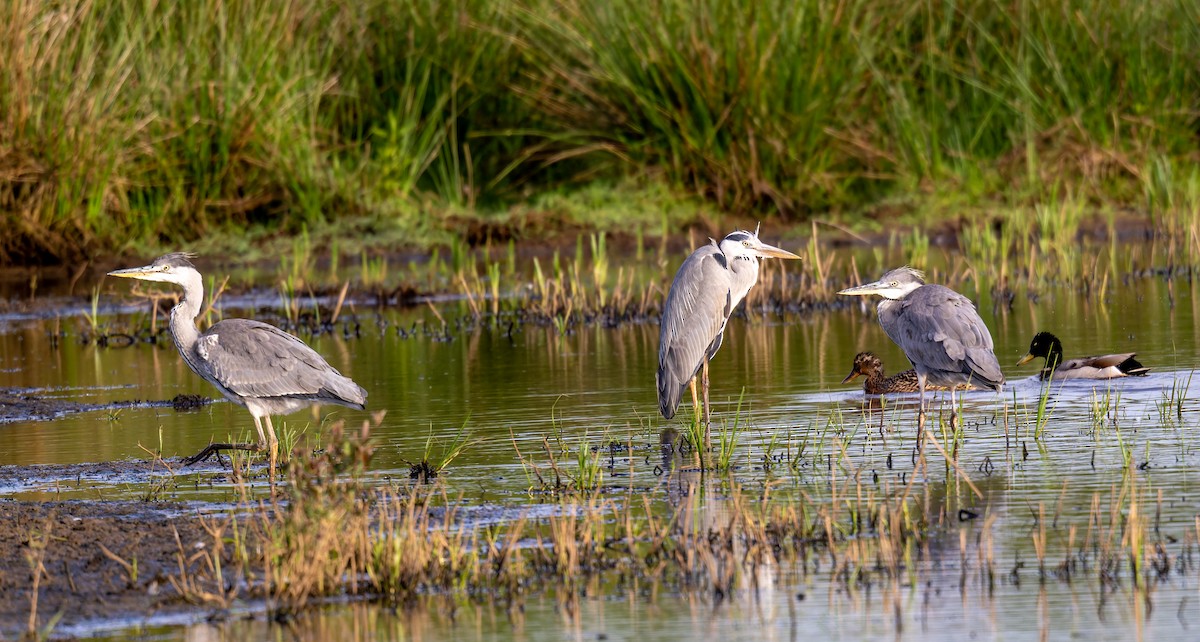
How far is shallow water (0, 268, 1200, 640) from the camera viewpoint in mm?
5309

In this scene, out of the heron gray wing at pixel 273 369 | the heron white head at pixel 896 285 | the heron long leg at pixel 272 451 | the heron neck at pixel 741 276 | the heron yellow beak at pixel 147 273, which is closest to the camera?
the heron long leg at pixel 272 451

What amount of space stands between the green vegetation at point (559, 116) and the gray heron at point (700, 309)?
872 centimetres

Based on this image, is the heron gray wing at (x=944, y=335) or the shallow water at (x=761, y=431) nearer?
the shallow water at (x=761, y=431)

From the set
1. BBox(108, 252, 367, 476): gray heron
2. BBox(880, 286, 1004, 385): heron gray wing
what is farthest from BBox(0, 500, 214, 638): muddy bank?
BBox(880, 286, 1004, 385): heron gray wing

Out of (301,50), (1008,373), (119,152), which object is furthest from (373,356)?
(301,50)

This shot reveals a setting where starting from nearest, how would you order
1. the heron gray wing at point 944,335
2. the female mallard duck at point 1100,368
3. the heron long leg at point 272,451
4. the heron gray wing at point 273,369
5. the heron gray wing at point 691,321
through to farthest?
the heron long leg at point 272,451 → the heron gray wing at point 944,335 → the heron gray wing at point 273,369 → the heron gray wing at point 691,321 → the female mallard duck at point 1100,368

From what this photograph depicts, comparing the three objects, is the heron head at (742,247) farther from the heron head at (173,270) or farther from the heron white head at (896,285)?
the heron head at (173,270)

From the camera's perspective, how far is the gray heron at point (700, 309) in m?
8.95

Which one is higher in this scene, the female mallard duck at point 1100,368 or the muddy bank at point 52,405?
the female mallard duck at point 1100,368

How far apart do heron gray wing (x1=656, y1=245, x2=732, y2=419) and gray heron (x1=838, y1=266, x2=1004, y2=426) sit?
80 cm

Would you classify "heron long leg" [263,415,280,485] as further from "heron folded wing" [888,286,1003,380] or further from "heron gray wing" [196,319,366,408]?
"heron folded wing" [888,286,1003,380]

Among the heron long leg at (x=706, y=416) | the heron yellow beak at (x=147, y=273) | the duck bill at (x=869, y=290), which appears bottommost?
the heron long leg at (x=706, y=416)

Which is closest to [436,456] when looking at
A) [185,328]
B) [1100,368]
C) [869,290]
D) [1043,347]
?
[185,328]

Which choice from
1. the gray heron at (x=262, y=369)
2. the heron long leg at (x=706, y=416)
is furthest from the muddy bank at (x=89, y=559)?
the heron long leg at (x=706, y=416)
